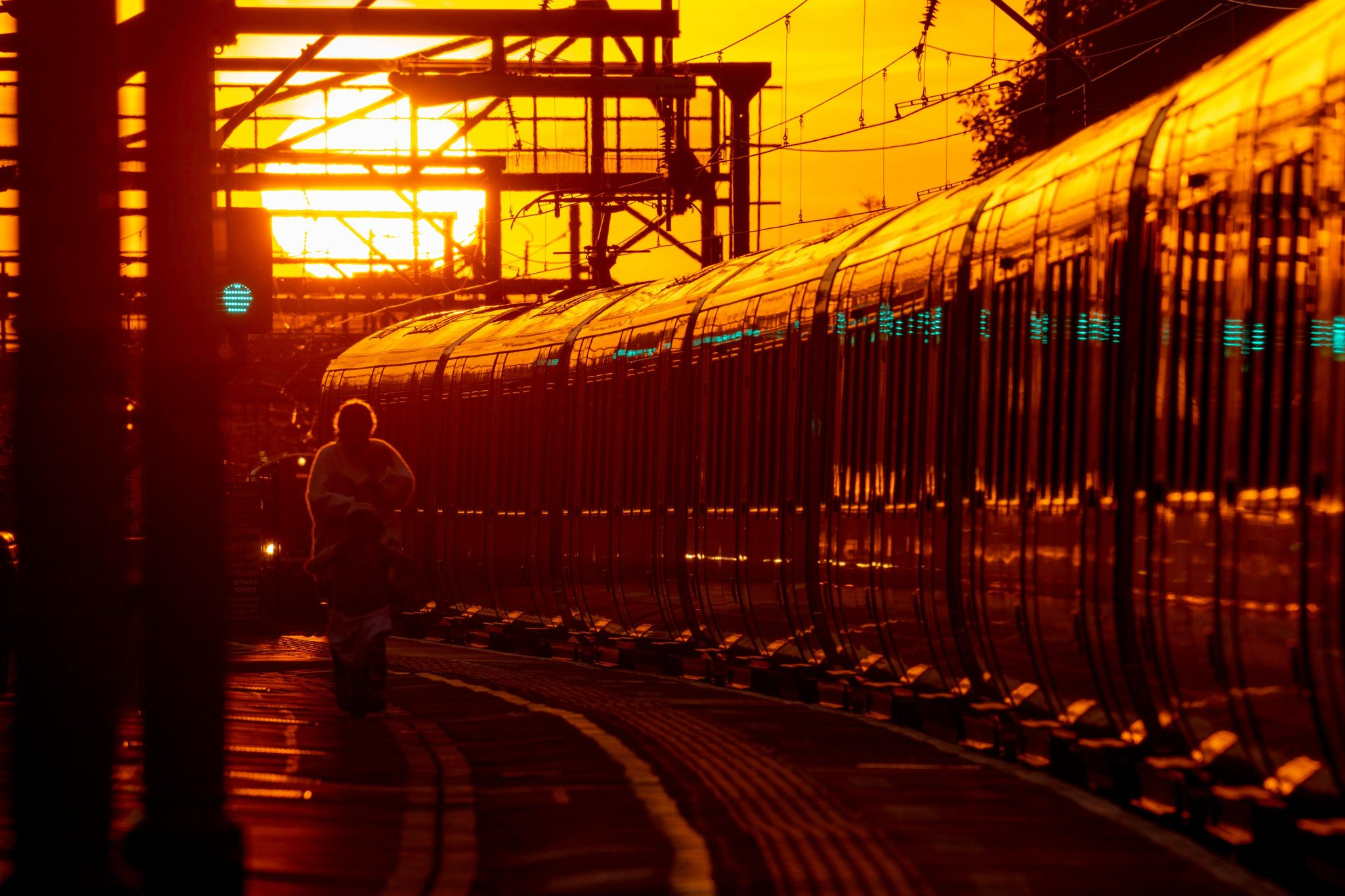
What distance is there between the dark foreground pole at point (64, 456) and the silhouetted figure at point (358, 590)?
7641 millimetres

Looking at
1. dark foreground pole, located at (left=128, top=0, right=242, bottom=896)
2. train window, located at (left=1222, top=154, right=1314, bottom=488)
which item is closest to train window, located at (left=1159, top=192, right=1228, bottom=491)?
train window, located at (left=1222, top=154, right=1314, bottom=488)

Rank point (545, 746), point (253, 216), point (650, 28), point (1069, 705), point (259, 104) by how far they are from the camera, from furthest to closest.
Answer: point (259, 104) < point (650, 28) < point (253, 216) < point (545, 746) < point (1069, 705)

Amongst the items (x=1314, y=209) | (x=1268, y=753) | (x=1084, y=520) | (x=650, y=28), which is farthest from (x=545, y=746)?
(x=650, y=28)

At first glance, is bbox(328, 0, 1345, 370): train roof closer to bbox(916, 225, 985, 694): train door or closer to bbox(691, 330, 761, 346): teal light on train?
bbox(691, 330, 761, 346): teal light on train

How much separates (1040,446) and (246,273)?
28.3 feet

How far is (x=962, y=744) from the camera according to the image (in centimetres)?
1252

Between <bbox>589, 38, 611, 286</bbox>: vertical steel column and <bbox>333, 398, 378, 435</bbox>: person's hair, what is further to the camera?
<bbox>589, 38, 611, 286</bbox>: vertical steel column

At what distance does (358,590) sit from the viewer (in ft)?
46.1

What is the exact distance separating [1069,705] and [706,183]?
78.5 ft

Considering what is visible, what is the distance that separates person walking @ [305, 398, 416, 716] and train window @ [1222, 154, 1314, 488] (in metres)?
6.72

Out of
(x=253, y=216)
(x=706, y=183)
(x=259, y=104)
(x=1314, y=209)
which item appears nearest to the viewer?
(x=1314, y=209)

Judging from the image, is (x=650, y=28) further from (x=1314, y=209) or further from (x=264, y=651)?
(x=1314, y=209)

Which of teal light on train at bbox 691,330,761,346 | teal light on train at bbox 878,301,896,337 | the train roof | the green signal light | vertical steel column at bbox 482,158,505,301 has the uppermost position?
vertical steel column at bbox 482,158,505,301

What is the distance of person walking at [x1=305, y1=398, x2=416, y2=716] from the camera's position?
1401cm
